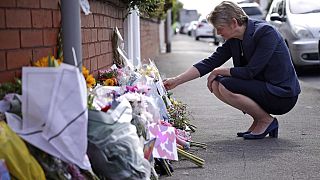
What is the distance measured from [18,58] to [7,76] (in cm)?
15

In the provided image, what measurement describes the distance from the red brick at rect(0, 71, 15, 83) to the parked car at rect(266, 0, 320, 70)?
849 centimetres

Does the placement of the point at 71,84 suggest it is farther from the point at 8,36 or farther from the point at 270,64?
the point at 270,64

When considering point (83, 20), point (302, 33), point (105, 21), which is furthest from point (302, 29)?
point (83, 20)

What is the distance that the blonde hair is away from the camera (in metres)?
5.50

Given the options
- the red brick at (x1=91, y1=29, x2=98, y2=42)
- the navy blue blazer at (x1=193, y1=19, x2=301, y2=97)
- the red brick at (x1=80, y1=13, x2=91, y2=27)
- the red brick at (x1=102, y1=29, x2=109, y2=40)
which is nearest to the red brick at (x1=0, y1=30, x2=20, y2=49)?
the red brick at (x1=80, y1=13, x2=91, y2=27)

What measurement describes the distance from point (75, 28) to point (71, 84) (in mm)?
721

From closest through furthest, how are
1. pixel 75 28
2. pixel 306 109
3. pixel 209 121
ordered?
pixel 75 28, pixel 209 121, pixel 306 109

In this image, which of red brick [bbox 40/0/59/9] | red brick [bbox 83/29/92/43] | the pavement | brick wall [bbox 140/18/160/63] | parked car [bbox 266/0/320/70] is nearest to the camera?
red brick [bbox 40/0/59/9]

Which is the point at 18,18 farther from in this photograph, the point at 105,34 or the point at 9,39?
the point at 105,34

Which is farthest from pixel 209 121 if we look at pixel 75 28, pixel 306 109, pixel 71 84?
pixel 71 84

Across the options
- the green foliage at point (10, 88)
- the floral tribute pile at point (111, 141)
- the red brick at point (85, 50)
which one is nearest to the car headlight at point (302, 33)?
the red brick at point (85, 50)

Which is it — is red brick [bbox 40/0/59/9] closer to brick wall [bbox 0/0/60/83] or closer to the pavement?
brick wall [bbox 0/0/60/83]

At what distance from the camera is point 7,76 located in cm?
347

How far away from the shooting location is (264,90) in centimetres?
555
